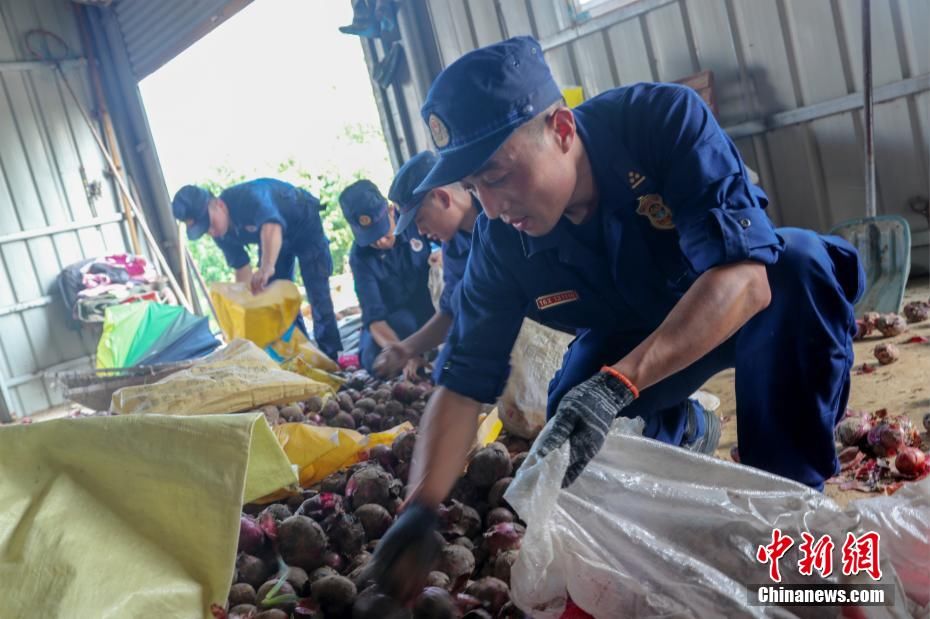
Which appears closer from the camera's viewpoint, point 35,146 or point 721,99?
point 721,99

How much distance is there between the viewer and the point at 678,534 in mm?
1420

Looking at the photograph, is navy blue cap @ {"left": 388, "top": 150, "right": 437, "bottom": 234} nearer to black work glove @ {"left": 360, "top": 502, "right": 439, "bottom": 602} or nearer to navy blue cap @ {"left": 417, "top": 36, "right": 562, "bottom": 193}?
navy blue cap @ {"left": 417, "top": 36, "right": 562, "bottom": 193}

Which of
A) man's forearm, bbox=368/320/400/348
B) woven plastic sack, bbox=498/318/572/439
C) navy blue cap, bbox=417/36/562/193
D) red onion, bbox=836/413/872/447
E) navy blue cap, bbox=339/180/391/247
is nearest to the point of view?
navy blue cap, bbox=417/36/562/193

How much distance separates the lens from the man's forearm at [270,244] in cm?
527

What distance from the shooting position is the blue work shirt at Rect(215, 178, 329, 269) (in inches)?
215

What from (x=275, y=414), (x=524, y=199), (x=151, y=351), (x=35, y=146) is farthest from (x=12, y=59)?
(x=524, y=199)

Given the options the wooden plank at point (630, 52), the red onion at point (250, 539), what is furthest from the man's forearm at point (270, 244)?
the red onion at point (250, 539)

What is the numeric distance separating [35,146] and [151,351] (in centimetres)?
427

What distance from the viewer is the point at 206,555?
1.43m

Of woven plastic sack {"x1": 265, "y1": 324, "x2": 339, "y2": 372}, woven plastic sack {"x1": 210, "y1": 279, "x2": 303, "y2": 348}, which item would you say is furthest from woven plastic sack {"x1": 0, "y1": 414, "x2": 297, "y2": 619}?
woven plastic sack {"x1": 210, "y1": 279, "x2": 303, "y2": 348}

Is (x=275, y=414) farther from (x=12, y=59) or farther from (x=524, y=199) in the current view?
(x=12, y=59)

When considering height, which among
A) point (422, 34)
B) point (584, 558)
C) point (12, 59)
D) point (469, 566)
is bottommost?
point (469, 566)

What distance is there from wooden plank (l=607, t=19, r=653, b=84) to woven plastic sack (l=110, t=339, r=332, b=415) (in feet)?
9.27
